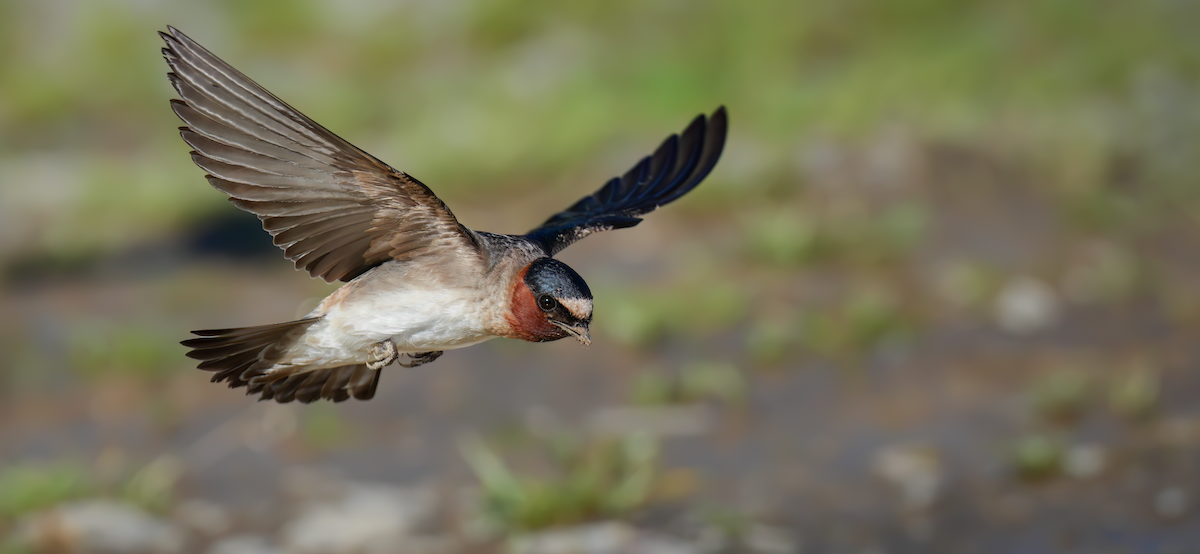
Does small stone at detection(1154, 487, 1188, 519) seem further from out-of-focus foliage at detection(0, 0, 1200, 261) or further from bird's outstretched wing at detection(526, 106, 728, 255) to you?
bird's outstretched wing at detection(526, 106, 728, 255)

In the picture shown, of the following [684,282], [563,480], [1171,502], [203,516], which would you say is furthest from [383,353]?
[684,282]

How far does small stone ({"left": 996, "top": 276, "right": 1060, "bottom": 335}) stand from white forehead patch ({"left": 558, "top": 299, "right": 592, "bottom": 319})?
14.8 ft

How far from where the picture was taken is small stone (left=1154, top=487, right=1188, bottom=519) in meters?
5.20

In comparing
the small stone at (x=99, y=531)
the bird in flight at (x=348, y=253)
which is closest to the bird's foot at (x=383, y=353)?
the bird in flight at (x=348, y=253)

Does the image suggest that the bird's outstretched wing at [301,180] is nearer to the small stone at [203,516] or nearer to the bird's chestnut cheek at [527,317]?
the bird's chestnut cheek at [527,317]

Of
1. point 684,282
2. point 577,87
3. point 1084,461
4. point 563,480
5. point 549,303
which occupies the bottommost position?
point 549,303

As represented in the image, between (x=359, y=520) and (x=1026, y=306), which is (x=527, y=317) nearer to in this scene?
(x=359, y=520)

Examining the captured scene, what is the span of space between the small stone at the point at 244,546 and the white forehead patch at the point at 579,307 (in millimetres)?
3068

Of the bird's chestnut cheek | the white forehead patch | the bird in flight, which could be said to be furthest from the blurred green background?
the white forehead patch

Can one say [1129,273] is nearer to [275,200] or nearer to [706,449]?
[706,449]

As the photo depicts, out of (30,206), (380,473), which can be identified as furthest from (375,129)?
(380,473)

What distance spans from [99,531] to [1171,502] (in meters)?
4.66

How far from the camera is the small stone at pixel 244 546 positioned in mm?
5285

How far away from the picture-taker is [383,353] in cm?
285
